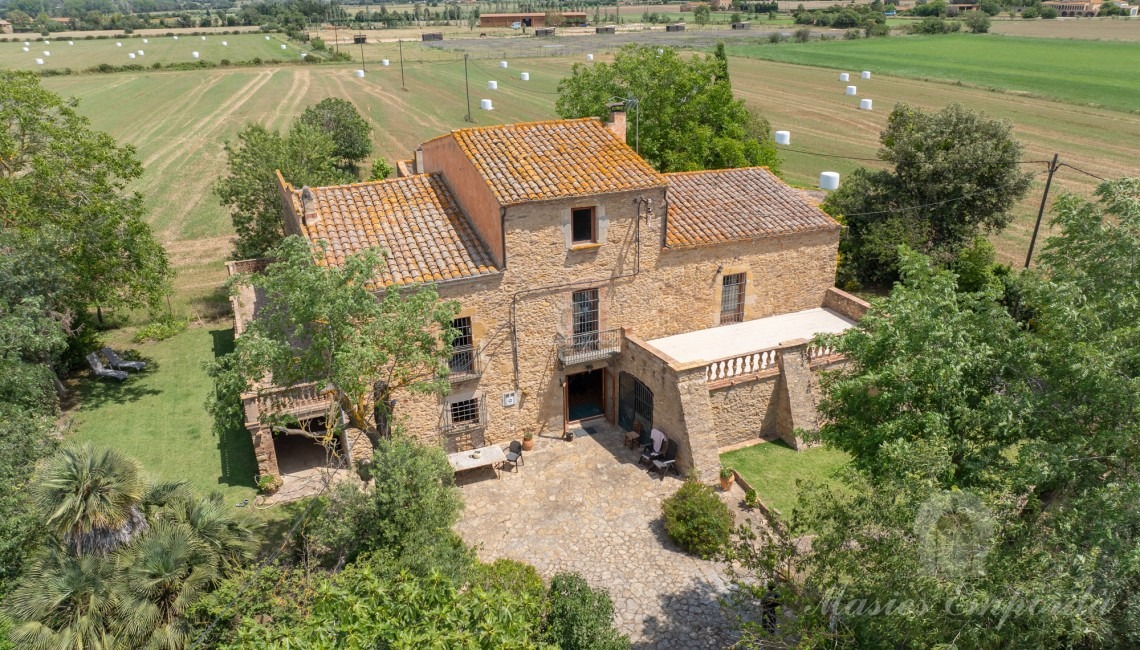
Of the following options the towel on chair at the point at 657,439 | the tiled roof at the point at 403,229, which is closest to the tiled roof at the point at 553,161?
the tiled roof at the point at 403,229

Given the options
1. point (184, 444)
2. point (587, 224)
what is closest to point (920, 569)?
point (587, 224)

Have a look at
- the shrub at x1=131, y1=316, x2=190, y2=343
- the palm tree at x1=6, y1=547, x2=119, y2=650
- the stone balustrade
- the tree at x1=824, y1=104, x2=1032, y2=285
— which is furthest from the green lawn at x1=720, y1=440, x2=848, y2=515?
the shrub at x1=131, y1=316, x2=190, y2=343

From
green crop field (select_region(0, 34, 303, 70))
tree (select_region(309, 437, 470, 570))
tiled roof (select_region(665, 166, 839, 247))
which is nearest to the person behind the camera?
tree (select_region(309, 437, 470, 570))

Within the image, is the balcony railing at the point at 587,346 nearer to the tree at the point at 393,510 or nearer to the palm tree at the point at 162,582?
the tree at the point at 393,510

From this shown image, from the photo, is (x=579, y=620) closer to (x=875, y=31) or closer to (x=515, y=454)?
(x=515, y=454)

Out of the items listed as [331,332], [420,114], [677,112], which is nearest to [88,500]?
[331,332]

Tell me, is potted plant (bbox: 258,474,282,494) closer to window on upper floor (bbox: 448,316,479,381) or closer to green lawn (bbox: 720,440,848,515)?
window on upper floor (bbox: 448,316,479,381)

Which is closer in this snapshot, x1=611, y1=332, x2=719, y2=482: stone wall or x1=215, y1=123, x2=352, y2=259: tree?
x1=611, y1=332, x2=719, y2=482: stone wall
